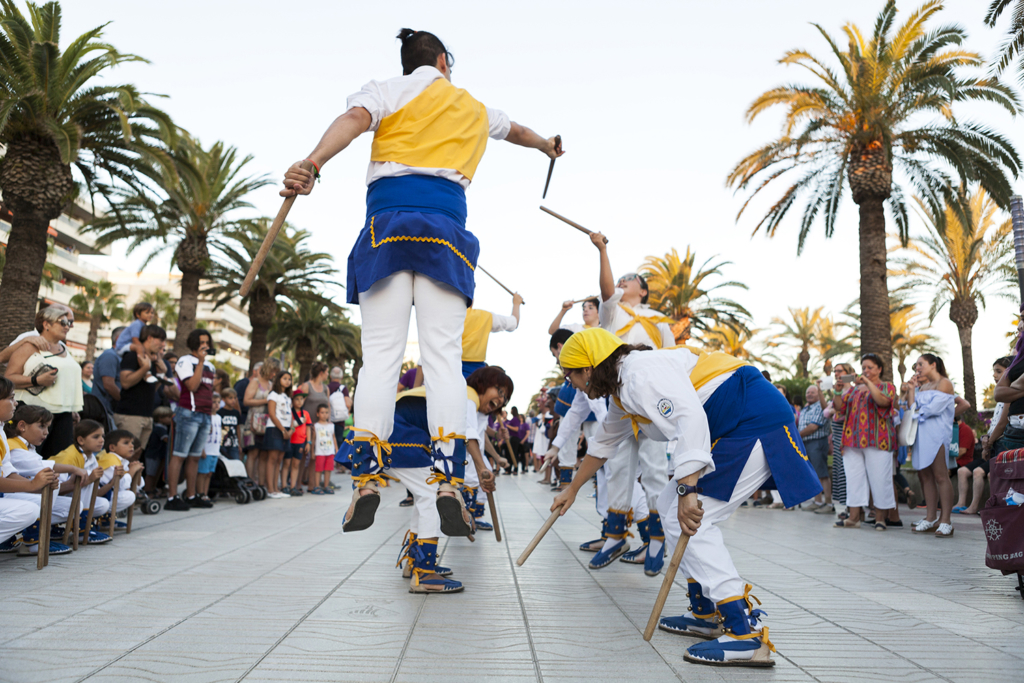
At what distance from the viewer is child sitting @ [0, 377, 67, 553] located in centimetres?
455

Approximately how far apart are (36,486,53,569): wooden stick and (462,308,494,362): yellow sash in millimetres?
3282

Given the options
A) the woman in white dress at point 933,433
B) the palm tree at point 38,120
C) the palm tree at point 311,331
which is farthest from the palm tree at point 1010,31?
the palm tree at point 311,331

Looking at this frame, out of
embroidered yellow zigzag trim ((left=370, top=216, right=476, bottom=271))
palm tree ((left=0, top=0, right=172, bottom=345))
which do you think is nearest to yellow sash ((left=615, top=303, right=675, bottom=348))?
embroidered yellow zigzag trim ((left=370, top=216, right=476, bottom=271))

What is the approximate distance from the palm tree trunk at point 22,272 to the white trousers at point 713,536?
556 inches

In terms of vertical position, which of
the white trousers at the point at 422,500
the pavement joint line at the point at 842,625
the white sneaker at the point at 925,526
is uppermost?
the white trousers at the point at 422,500

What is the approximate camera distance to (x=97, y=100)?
599 inches

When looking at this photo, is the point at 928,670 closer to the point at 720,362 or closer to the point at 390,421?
the point at 720,362

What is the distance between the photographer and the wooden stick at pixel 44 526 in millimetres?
4456

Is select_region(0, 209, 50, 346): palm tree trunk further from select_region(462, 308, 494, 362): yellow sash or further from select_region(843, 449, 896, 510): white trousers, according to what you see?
select_region(843, 449, 896, 510): white trousers

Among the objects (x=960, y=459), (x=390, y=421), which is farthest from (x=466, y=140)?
(x=960, y=459)

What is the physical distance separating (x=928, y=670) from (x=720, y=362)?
151cm

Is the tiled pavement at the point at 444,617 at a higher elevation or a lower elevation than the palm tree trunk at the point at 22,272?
lower

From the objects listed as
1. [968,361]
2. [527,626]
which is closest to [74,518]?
[527,626]

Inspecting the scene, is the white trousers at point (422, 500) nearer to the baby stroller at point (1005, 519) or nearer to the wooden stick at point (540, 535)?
the wooden stick at point (540, 535)
